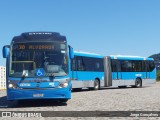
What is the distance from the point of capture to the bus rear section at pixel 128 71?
108ft

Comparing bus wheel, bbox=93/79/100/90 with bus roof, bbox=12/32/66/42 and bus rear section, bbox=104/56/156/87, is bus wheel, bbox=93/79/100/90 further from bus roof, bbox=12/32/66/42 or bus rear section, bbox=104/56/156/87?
bus roof, bbox=12/32/66/42

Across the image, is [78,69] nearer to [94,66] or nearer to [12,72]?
[94,66]

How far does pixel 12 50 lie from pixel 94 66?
14.7m

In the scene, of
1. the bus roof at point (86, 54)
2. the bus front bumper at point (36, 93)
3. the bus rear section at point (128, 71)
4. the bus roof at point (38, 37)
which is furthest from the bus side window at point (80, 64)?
the bus front bumper at point (36, 93)

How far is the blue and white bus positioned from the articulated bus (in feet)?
33.9

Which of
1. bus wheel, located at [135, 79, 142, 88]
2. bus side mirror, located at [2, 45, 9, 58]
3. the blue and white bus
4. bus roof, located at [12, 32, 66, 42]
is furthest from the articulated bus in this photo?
bus side mirror, located at [2, 45, 9, 58]

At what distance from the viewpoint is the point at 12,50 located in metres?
16.3

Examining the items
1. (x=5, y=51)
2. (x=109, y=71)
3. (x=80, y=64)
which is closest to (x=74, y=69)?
(x=80, y=64)

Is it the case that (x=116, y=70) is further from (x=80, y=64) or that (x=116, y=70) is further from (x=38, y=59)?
(x=38, y=59)

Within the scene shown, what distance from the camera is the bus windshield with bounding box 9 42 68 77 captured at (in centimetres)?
1589

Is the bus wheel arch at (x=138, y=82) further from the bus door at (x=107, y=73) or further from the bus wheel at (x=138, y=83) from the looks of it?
the bus door at (x=107, y=73)

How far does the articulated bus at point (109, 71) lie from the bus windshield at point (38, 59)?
1037 cm

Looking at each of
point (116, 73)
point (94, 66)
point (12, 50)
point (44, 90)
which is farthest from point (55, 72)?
point (116, 73)

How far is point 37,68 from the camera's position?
1602cm
